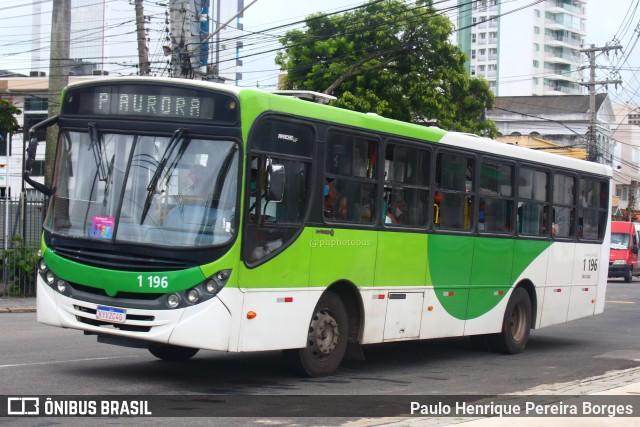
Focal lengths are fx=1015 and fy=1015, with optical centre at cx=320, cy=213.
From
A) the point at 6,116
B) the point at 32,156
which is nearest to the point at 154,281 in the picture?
the point at 32,156

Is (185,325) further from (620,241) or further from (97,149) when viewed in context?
(620,241)

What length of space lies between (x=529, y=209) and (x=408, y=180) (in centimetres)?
380

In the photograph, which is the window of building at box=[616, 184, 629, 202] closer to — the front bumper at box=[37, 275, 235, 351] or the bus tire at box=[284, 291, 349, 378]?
the bus tire at box=[284, 291, 349, 378]

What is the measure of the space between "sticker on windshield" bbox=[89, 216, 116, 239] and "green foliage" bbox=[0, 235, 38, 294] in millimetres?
13885

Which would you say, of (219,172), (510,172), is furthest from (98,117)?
(510,172)

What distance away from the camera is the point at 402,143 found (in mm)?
12781

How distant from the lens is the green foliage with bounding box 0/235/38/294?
76.7ft

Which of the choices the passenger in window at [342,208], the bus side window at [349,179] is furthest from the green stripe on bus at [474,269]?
the passenger in window at [342,208]

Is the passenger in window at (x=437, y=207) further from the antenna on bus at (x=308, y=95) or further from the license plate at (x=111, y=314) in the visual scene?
the license plate at (x=111, y=314)

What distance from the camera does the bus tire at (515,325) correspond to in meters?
15.5

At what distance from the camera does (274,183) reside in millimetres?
10312

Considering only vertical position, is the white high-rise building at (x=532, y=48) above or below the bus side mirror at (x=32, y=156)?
above

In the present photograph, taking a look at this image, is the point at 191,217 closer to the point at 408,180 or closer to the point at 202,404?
the point at 202,404

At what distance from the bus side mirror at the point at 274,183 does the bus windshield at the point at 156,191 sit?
1.35 feet
